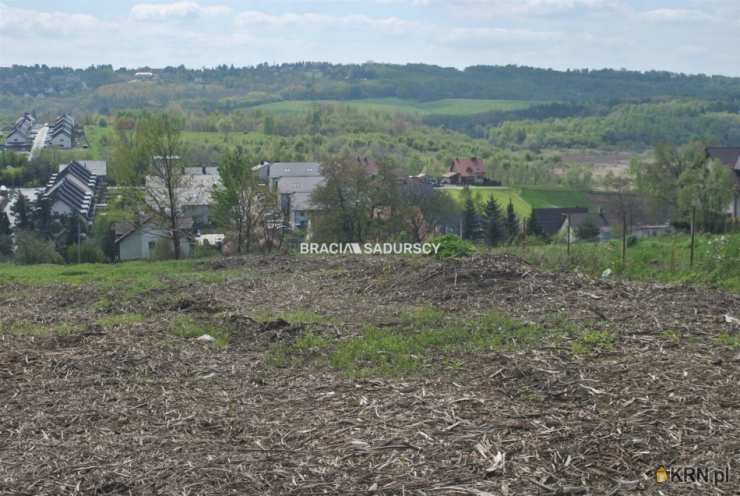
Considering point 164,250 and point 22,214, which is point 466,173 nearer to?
point 22,214

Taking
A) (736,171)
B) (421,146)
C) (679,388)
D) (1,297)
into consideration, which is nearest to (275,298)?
(1,297)

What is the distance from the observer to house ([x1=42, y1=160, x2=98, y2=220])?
41.2m

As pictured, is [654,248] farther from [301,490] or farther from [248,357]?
[301,490]

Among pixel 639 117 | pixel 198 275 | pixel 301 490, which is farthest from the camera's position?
pixel 639 117

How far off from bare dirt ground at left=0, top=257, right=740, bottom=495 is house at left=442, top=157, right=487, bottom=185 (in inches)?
1978

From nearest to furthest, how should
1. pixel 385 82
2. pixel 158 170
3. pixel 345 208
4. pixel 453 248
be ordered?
1. pixel 453 248
2. pixel 158 170
3. pixel 345 208
4. pixel 385 82

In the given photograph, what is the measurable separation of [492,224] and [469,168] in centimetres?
3073

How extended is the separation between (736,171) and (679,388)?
27546mm

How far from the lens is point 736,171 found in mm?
31266

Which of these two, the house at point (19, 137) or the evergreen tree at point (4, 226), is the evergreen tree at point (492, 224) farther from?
the house at point (19, 137)

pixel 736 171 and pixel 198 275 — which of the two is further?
pixel 736 171

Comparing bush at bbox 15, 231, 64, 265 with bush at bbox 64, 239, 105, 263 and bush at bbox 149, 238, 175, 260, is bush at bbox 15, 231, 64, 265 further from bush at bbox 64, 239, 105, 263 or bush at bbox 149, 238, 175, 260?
bush at bbox 149, 238, 175, 260

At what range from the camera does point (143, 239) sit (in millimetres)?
27203

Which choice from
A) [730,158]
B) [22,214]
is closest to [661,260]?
[730,158]
